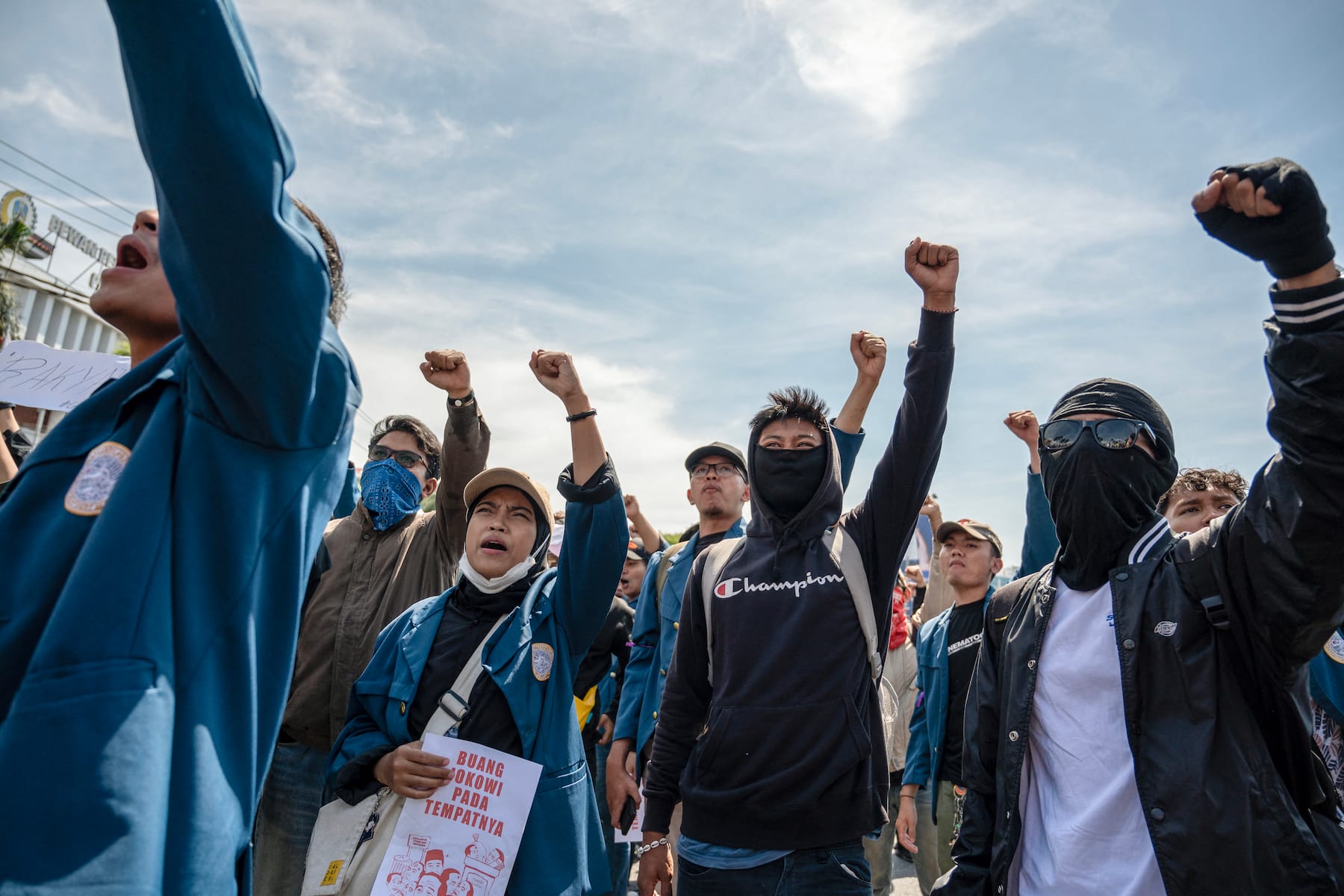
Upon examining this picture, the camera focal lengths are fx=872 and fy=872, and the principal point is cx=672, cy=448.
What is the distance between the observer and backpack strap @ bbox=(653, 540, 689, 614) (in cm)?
488

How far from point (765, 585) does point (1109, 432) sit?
1220 millimetres

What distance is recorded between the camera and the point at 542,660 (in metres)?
3.24

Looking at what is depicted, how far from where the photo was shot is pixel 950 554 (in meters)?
5.48

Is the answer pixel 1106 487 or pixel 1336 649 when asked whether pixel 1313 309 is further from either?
pixel 1336 649

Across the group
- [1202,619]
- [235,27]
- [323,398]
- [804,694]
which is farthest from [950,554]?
[235,27]

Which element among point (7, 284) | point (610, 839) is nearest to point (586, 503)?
point (610, 839)

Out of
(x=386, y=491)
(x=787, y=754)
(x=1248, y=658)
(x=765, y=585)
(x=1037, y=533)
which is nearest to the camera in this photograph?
(x=1248, y=658)

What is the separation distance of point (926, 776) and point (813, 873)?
2691mm

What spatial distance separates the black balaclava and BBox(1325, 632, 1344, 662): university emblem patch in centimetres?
138

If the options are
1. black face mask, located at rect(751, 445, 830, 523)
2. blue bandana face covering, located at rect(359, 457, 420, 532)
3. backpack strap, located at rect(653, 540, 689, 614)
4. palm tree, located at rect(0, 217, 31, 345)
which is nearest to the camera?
black face mask, located at rect(751, 445, 830, 523)

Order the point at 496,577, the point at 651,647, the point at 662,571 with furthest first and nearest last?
1. the point at 662,571
2. the point at 651,647
3. the point at 496,577

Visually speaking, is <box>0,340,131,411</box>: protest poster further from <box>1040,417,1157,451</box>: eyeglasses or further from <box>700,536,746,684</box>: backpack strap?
<box>1040,417,1157,451</box>: eyeglasses

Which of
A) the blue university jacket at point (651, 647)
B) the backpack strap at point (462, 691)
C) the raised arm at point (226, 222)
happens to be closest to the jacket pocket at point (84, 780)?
the raised arm at point (226, 222)

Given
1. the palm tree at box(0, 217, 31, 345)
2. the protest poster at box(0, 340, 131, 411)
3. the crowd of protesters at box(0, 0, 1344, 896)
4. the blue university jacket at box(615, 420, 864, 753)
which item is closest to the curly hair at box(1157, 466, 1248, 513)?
the crowd of protesters at box(0, 0, 1344, 896)
